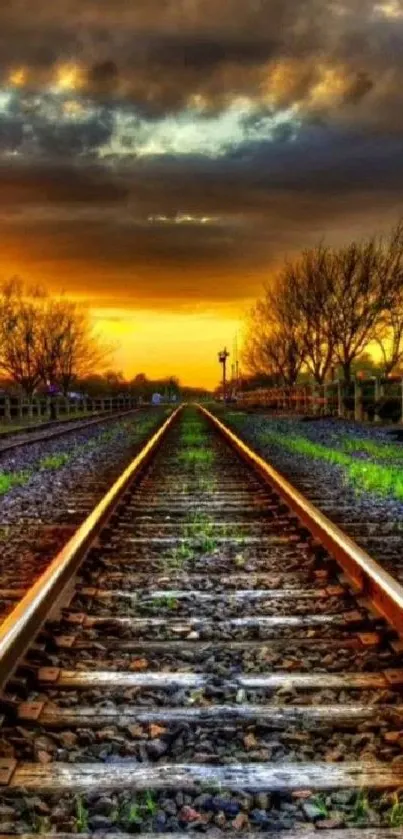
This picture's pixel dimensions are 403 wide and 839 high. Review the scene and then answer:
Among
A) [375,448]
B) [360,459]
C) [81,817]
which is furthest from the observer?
[375,448]

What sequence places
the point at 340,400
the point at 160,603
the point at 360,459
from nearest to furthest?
the point at 160,603
the point at 360,459
the point at 340,400

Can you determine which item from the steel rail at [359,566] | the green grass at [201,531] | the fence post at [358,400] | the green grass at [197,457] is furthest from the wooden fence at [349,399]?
the steel rail at [359,566]

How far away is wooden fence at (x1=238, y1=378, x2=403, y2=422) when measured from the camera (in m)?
29.9

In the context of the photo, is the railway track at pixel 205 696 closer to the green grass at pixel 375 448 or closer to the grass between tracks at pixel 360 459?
the grass between tracks at pixel 360 459

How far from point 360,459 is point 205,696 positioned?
1257 centimetres

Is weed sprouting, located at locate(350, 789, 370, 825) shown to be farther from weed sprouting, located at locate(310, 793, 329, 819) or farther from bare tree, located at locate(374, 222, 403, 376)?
bare tree, located at locate(374, 222, 403, 376)

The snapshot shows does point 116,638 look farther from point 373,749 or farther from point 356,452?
Answer: point 356,452

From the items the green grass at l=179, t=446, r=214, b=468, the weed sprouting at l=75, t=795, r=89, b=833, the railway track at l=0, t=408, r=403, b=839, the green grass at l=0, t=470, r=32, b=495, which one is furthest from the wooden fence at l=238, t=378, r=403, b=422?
the weed sprouting at l=75, t=795, r=89, b=833

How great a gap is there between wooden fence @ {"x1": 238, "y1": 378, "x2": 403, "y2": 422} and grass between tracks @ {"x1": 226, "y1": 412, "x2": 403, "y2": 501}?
20.8 ft

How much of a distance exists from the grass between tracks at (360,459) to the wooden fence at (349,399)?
6330 mm

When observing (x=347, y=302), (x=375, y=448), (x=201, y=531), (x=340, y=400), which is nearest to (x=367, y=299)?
(x=347, y=302)

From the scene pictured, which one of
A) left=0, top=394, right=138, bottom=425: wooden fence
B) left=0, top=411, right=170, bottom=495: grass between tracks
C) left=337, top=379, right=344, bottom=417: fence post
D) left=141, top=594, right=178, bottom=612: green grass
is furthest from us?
left=0, top=394, right=138, bottom=425: wooden fence

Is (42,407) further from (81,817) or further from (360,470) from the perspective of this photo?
(81,817)

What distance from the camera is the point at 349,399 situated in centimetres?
3472
